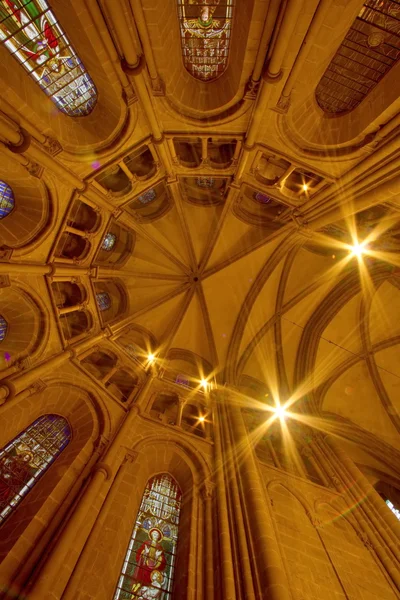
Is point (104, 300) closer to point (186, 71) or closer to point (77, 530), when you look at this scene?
point (186, 71)

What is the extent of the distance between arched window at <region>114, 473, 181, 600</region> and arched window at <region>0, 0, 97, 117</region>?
944 cm

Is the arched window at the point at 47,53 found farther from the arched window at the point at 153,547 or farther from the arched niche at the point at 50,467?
the arched window at the point at 153,547

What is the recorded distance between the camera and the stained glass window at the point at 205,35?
6953mm

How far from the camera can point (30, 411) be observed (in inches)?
319

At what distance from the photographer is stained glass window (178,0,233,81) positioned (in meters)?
6.95

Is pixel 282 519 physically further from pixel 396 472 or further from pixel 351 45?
pixel 351 45

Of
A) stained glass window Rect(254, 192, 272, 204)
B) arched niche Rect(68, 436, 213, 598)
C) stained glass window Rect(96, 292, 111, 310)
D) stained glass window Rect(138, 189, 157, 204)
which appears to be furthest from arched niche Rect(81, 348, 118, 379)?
stained glass window Rect(254, 192, 272, 204)

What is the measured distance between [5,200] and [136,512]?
26.1ft

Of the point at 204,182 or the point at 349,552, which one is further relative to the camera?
the point at 204,182

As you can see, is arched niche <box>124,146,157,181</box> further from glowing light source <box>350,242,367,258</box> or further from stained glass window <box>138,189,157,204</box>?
glowing light source <box>350,242,367,258</box>

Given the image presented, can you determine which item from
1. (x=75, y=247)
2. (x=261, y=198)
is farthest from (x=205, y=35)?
(x=261, y=198)

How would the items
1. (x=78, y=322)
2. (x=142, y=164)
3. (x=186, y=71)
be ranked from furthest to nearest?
(x=78, y=322)
(x=142, y=164)
(x=186, y=71)

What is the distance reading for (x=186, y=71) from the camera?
776cm

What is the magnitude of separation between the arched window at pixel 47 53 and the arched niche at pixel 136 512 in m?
8.59
